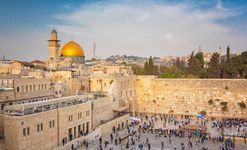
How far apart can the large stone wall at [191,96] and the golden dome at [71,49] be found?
1062 centimetres

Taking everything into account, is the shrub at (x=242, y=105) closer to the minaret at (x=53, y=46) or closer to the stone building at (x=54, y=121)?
the stone building at (x=54, y=121)

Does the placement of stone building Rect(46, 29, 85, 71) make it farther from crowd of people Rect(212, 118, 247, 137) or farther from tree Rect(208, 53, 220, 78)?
crowd of people Rect(212, 118, 247, 137)

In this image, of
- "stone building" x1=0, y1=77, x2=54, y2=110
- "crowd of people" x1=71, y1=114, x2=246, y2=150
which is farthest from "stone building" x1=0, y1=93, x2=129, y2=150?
"stone building" x1=0, y1=77, x2=54, y2=110

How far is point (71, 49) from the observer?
44.2 metres

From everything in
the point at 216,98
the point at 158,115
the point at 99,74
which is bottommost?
the point at 158,115

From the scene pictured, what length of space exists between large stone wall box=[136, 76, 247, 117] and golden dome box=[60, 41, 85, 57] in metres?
10.6

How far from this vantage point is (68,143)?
20.2m

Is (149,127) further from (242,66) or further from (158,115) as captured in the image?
(242,66)

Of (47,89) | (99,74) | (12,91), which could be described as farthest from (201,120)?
(12,91)

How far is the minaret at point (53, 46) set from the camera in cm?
4344

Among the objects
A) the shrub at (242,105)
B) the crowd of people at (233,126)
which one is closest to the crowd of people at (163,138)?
the crowd of people at (233,126)

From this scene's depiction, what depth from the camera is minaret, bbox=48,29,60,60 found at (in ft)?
143

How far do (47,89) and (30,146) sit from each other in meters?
10.8

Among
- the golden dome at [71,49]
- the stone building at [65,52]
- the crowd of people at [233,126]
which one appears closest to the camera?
the crowd of people at [233,126]
